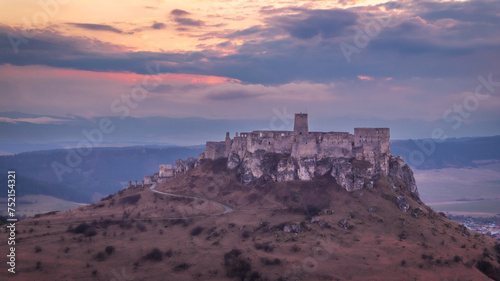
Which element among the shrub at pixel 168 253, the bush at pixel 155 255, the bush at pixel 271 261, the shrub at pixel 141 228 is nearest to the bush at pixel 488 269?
the bush at pixel 271 261

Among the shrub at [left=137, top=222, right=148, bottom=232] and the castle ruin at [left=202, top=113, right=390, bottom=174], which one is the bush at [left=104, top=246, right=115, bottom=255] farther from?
the castle ruin at [left=202, top=113, right=390, bottom=174]

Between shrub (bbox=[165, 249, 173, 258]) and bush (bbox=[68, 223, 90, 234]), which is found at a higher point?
bush (bbox=[68, 223, 90, 234])

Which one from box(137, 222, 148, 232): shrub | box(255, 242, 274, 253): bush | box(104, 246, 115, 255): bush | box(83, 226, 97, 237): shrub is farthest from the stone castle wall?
box(83, 226, 97, 237): shrub

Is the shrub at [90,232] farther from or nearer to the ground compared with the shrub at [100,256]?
farther from the ground

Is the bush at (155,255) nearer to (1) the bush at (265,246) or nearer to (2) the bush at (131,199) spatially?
(1) the bush at (265,246)

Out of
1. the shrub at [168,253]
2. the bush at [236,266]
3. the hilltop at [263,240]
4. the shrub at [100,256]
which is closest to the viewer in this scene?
the bush at [236,266]

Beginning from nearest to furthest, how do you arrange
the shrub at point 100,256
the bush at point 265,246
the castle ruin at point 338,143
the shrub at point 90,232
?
the bush at point 265,246, the shrub at point 100,256, the shrub at point 90,232, the castle ruin at point 338,143

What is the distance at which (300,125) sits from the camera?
86938 mm

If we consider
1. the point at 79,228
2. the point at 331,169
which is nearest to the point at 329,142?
the point at 331,169

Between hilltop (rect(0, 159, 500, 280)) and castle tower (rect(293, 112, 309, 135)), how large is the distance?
31.3ft

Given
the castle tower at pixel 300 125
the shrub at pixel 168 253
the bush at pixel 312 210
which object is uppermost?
the castle tower at pixel 300 125

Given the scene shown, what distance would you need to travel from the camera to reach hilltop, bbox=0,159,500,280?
6319cm

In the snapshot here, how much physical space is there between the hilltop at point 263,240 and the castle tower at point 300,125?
9549mm

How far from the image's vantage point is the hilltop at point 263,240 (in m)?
63.2
